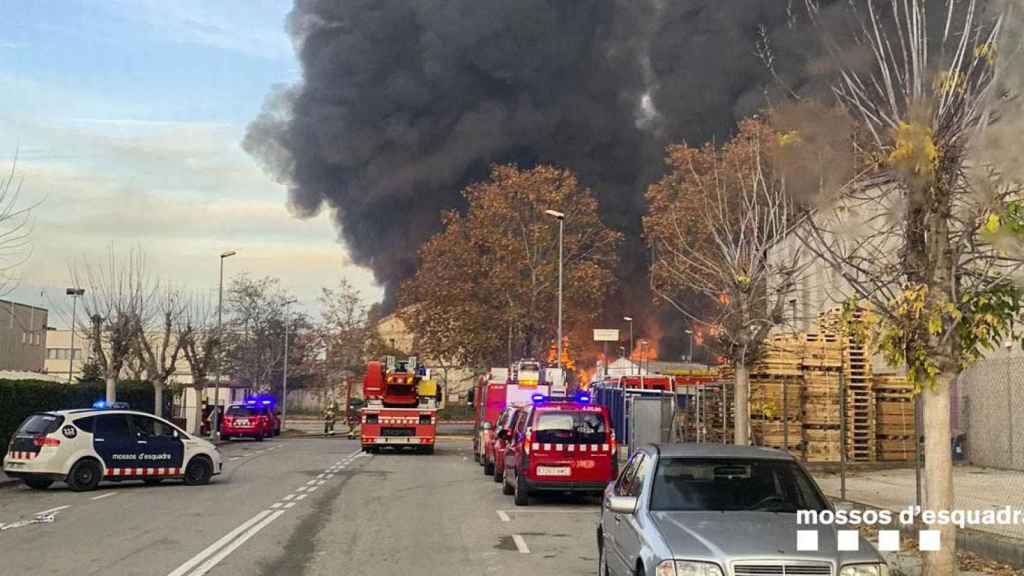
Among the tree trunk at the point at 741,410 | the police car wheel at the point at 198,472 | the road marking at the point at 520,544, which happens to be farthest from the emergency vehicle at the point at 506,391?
the road marking at the point at 520,544

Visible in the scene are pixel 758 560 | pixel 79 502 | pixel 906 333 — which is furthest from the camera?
pixel 79 502

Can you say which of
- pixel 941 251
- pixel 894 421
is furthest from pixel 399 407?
pixel 941 251

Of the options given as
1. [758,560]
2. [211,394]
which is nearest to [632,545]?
[758,560]

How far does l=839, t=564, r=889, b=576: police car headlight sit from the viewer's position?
6.36 m

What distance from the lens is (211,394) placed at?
195 ft

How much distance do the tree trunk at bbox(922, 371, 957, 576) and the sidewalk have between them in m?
3.48

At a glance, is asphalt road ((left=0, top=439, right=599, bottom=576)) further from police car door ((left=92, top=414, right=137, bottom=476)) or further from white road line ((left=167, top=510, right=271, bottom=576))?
police car door ((left=92, top=414, right=137, bottom=476))

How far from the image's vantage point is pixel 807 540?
6648mm

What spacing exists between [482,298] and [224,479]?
24.1m

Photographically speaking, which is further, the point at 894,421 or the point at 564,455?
the point at 894,421

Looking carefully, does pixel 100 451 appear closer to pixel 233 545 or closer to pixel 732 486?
pixel 233 545

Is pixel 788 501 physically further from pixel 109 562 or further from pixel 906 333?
pixel 109 562

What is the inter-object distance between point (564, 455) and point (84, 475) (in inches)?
343

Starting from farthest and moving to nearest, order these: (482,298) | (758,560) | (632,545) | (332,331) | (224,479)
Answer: (332,331)
(482,298)
(224,479)
(632,545)
(758,560)
